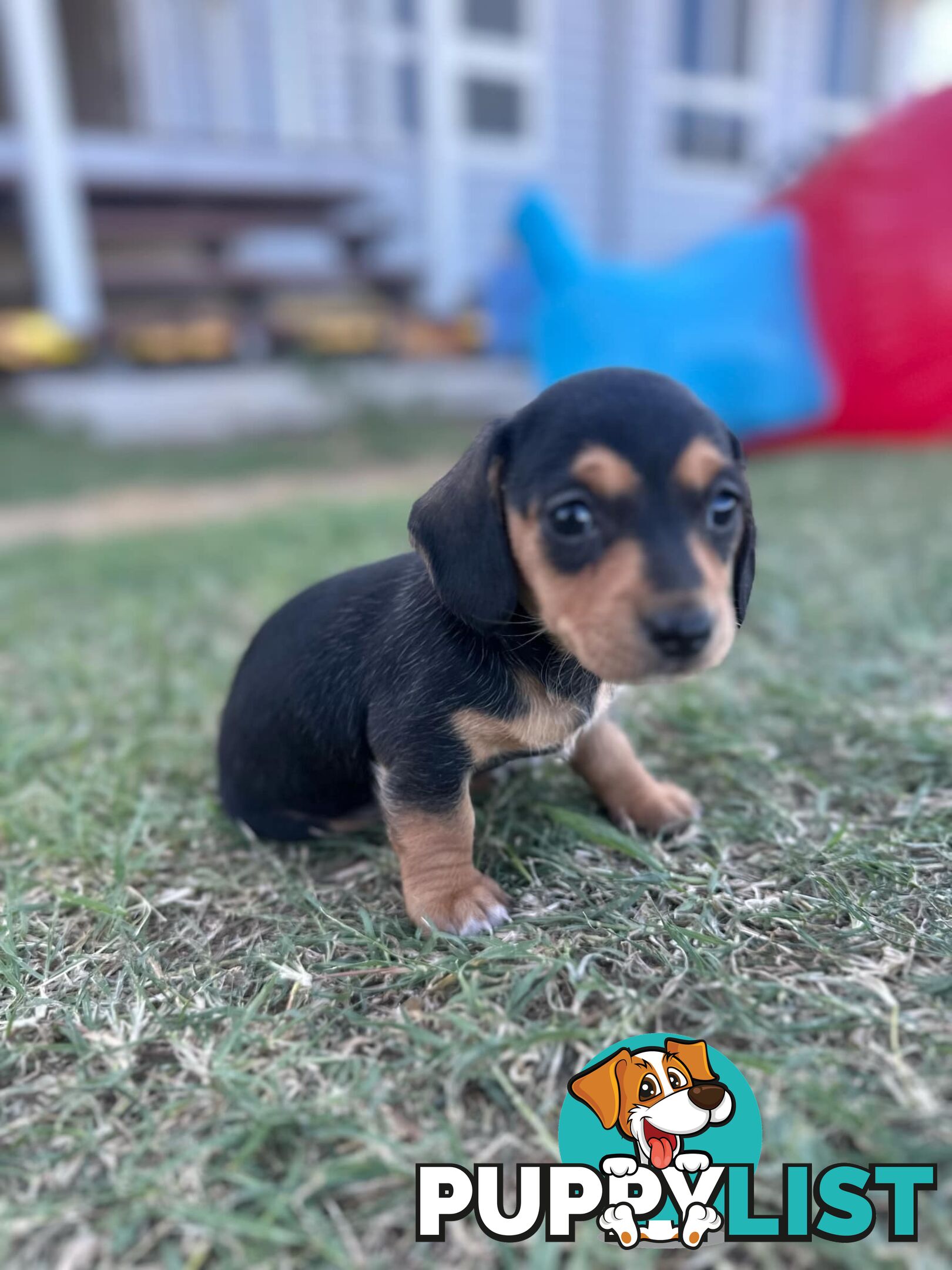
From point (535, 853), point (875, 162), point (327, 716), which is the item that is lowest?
point (535, 853)

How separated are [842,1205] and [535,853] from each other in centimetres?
116

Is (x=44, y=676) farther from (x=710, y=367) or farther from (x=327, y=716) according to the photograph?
(x=710, y=367)

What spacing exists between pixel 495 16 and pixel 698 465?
15.7m

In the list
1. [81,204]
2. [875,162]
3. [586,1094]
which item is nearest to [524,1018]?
[586,1094]

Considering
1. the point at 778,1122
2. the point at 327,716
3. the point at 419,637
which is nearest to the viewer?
the point at 778,1122

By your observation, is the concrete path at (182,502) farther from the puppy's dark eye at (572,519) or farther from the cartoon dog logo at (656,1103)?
the cartoon dog logo at (656,1103)

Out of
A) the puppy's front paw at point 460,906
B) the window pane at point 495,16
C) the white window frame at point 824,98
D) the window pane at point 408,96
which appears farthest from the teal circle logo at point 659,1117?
the white window frame at point 824,98

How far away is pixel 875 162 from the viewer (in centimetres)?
791

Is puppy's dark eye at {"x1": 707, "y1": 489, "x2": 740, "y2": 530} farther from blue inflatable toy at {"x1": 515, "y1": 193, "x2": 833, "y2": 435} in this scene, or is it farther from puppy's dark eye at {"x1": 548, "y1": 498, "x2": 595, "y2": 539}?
blue inflatable toy at {"x1": 515, "y1": 193, "x2": 833, "y2": 435}


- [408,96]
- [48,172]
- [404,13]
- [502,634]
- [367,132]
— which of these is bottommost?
[502,634]

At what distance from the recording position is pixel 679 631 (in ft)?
6.02

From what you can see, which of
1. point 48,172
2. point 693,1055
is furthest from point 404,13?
point 693,1055

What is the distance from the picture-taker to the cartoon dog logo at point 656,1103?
1.63m

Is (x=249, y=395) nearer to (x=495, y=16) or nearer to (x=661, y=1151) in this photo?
(x=495, y=16)
